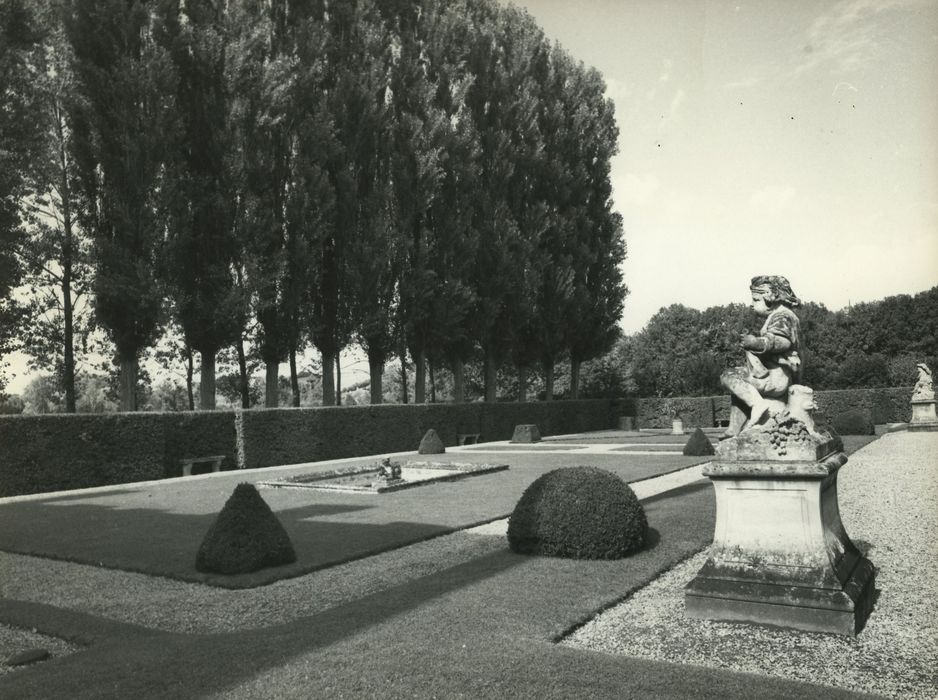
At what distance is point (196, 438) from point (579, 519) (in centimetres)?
1395

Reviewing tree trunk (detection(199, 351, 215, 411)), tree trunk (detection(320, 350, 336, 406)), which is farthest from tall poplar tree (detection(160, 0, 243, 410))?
tree trunk (detection(320, 350, 336, 406))

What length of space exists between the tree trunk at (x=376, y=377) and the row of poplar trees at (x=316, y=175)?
106 mm

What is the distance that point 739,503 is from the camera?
541 centimetres

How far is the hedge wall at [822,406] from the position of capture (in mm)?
32469

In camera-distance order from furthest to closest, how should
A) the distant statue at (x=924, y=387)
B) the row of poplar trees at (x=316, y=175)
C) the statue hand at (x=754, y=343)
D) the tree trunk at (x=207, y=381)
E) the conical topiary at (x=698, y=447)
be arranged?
the distant statue at (x=924, y=387)
the tree trunk at (x=207, y=381)
the row of poplar trees at (x=316, y=175)
the conical topiary at (x=698, y=447)
the statue hand at (x=754, y=343)

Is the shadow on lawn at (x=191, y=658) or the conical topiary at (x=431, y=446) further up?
the conical topiary at (x=431, y=446)

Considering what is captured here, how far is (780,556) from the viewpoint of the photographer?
206 inches

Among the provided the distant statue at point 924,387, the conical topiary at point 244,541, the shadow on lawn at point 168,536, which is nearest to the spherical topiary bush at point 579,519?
the shadow on lawn at point 168,536

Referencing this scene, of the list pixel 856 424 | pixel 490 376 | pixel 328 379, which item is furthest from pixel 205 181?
pixel 856 424

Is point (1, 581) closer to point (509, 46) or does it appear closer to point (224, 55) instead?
point (224, 55)

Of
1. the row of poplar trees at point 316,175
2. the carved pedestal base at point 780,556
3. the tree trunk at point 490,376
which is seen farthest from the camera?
the tree trunk at point 490,376

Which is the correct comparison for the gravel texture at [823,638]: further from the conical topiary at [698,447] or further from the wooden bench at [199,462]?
the wooden bench at [199,462]

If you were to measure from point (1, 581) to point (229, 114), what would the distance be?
16.5 m

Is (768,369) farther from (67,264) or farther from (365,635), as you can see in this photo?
(67,264)
